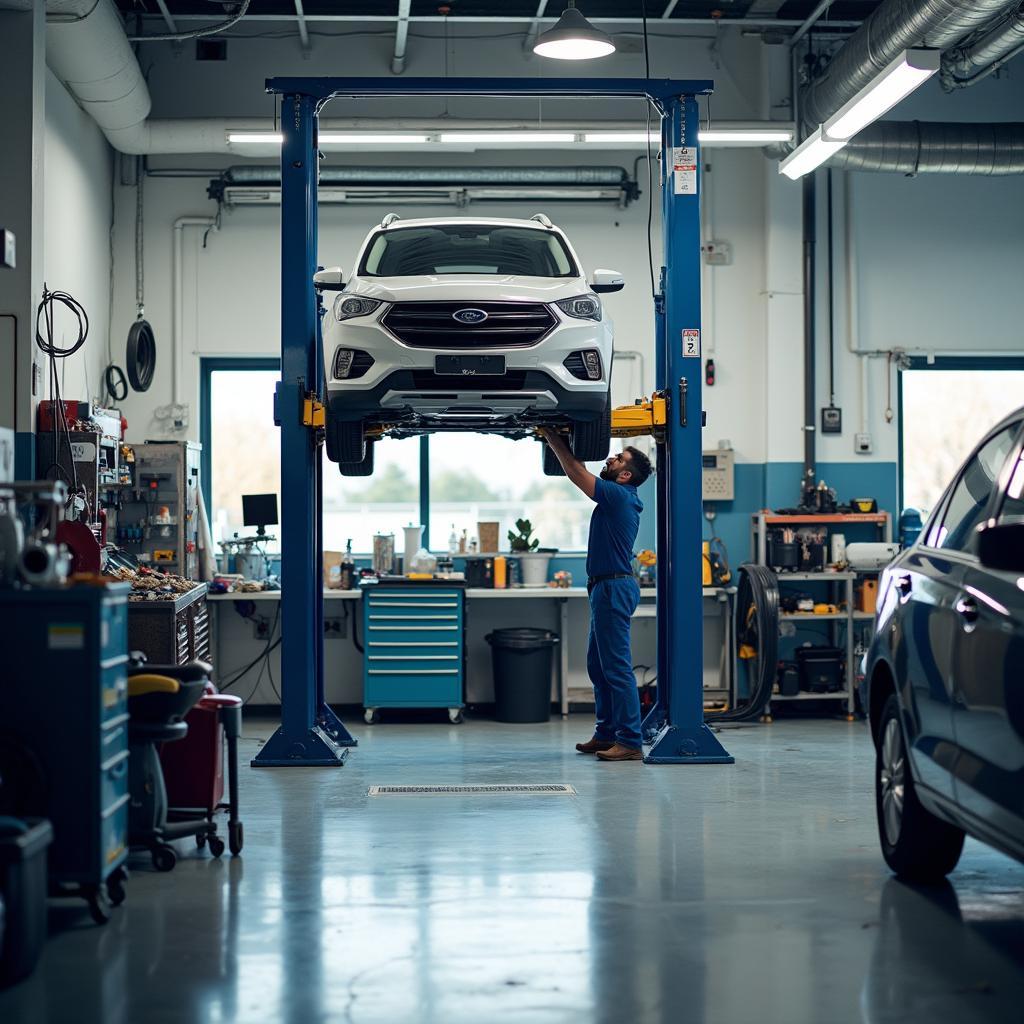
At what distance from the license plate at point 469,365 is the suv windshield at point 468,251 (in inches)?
37.4

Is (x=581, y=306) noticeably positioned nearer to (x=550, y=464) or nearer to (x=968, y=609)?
(x=550, y=464)

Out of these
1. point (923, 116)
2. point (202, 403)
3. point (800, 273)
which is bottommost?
point (202, 403)

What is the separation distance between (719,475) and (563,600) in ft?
5.17

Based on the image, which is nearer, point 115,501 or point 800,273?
point 115,501

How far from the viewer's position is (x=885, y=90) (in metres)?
7.52

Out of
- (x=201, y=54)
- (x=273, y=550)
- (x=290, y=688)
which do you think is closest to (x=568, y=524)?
(x=273, y=550)

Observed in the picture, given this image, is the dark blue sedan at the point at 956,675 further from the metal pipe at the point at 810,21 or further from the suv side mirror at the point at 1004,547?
the metal pipe at the point at 810,21

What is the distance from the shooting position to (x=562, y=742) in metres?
8.63

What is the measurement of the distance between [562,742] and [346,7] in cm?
569

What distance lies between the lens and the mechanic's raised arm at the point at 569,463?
741 cm

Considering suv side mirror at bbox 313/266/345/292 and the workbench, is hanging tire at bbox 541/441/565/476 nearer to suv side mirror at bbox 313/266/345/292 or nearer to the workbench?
the workbench

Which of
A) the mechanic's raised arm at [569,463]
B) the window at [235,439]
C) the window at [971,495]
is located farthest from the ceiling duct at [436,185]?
the window at [971,495]

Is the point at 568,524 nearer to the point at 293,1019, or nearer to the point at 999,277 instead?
the point at 999,277

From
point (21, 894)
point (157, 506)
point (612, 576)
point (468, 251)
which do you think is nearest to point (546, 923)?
point (21, 894)
